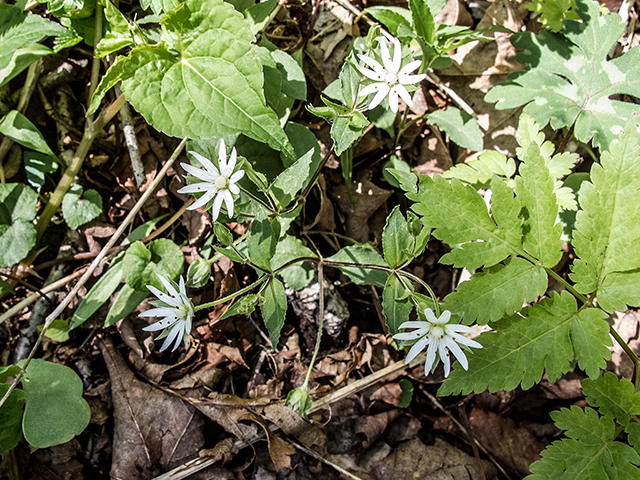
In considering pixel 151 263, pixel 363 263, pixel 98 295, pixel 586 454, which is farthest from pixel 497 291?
pixel 98 295

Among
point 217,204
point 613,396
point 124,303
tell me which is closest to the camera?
point 217,204

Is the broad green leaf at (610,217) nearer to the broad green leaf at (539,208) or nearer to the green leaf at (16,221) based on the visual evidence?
the broad green leaf at (539,208)

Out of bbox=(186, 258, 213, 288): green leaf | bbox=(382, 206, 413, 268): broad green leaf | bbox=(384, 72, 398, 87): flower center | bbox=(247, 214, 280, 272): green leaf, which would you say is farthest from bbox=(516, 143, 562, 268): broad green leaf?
bbox=(186, 258, 213, 288): green leaf

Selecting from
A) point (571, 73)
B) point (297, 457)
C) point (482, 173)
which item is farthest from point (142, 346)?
point (571, 73)

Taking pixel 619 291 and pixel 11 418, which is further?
pixel 11 418

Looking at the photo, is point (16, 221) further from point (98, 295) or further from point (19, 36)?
point (19, 36)

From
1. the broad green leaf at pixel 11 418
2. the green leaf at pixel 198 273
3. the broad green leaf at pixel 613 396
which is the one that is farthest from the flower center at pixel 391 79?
the broad green leaf at pixel 11 418
